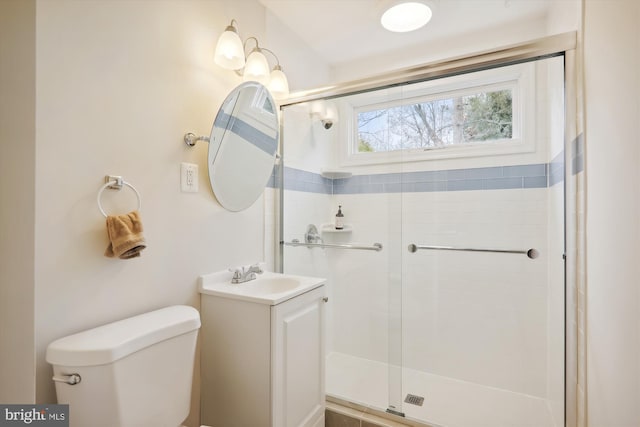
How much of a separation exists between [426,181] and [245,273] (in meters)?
1.34

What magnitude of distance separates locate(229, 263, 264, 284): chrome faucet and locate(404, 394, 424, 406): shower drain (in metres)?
1.16

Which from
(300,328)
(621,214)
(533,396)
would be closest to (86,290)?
(300,328)

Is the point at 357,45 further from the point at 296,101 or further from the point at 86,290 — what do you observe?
the point at 86,290

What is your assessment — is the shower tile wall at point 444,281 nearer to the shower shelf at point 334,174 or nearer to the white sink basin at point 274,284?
the shower shelf at point 334,174

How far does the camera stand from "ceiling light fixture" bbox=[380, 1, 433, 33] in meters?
1.70

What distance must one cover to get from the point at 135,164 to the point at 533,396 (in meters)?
2.47

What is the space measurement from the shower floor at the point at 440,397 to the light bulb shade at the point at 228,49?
1880 millimetres

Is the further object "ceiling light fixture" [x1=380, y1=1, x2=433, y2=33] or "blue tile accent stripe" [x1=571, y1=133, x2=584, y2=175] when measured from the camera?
"ceiling light fixture" [x1=380, y1=1, x2=433, y2=33]

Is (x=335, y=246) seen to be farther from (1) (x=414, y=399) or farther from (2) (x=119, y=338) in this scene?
(2) (x=119, y=338)

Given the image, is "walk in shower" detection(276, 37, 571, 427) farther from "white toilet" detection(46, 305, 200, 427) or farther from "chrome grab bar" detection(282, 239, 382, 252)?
"white toilet" detection(46, 305, 200, 427)

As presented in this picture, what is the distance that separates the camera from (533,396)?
6.26ft

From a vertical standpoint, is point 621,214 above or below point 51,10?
below

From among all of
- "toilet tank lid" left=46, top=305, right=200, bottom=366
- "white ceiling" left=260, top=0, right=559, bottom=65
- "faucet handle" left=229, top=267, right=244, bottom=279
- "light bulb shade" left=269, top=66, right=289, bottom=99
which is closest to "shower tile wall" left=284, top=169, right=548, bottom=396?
"faucet handle" left=229, top=267, right=244, bottom=279

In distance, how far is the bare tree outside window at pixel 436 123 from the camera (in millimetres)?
2064
